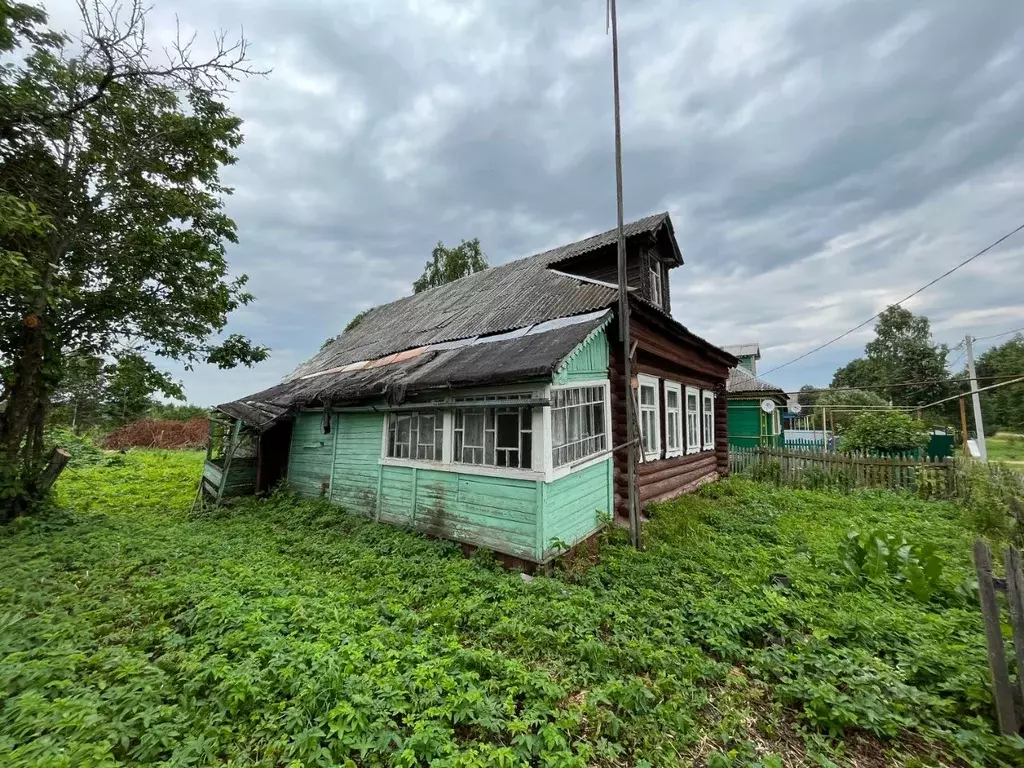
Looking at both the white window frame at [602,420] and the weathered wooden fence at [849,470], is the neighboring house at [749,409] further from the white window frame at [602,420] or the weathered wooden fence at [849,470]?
the white window frame at [602,420]

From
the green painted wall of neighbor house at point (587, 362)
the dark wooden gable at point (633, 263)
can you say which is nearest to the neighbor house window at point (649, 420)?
the green painted wall of neighbor house at point (587, 362)

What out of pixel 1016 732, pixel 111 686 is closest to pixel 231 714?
pixel 111 686

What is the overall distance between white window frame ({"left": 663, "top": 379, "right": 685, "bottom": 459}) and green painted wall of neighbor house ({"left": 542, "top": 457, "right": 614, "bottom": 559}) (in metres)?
2.87

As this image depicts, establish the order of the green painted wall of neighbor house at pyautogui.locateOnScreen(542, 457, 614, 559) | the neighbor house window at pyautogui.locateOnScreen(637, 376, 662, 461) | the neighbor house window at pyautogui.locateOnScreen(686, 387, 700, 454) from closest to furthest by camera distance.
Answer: the green painted wall of neighbor house at pyautogui.locateOnScreen(542, 457, 614, 559) < the neighbor house window at pyautogui.locateOnScreen(637, 376, 662, 461) < the neighbor house window at pyautogui.locateOnScreen(686, 387, 700, 454)

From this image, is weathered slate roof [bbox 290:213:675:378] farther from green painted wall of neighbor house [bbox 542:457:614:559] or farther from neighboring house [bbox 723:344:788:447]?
neighboring house [bbox 723:344:788:447]

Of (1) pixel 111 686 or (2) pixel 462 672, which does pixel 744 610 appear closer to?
(2) pixel 462 672

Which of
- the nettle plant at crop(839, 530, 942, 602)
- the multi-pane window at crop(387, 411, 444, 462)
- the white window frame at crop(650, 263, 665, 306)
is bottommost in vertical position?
Result: the nettle plant at crop(839, 530, 942, 602)

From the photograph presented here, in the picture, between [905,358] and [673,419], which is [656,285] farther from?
[905,358]

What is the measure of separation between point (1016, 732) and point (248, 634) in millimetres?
5755

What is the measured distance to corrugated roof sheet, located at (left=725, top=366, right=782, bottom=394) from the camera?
65.6 ft

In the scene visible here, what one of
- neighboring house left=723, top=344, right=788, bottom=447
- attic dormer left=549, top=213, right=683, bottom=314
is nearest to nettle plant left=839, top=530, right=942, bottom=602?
attic dormer left=549, top=213, right=683, bottom=314

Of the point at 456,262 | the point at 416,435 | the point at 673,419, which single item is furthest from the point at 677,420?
the point at 456,262

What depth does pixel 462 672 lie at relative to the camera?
328 cm

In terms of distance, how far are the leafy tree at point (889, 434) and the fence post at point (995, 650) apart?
1308 cm
